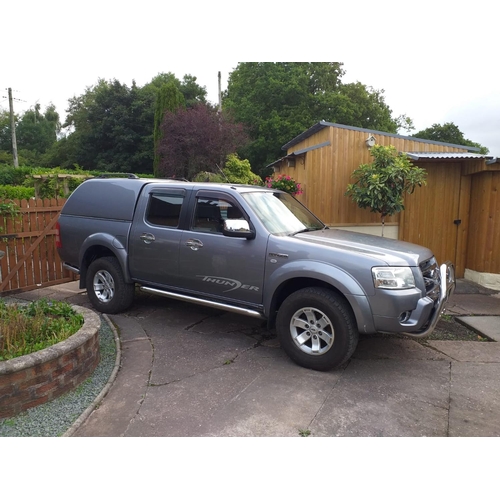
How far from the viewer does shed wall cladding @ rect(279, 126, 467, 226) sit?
8656 millimetres

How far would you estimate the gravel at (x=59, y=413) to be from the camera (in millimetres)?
3068

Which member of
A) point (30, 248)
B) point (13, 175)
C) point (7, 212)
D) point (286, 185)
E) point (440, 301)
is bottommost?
point (440, 301)

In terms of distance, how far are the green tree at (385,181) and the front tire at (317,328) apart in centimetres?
427

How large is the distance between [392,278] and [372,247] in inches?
20.6

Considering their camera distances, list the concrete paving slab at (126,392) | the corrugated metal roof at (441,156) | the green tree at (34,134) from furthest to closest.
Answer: the green tree at (34,134)
the corrugated metal roof at (441,156)
the concrete paving slab at (126,392)

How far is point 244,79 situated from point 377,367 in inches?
1285

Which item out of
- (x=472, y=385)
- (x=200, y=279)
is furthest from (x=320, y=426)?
(x=200, y=279)

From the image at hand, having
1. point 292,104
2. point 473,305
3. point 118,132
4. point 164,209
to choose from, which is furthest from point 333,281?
point 118,132

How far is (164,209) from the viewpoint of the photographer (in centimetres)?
548

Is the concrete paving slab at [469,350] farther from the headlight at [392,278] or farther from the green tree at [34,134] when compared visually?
the green tree at [34,134]

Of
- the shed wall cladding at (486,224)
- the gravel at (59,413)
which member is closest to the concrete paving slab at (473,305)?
the shed wall cladding at (486,224)

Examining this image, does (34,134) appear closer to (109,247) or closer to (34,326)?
(109,247)

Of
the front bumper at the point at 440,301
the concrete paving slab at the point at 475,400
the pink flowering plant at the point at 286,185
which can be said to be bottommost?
the concrete paving slab at the point at 475,400

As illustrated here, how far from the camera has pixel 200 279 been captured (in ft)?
16.5
